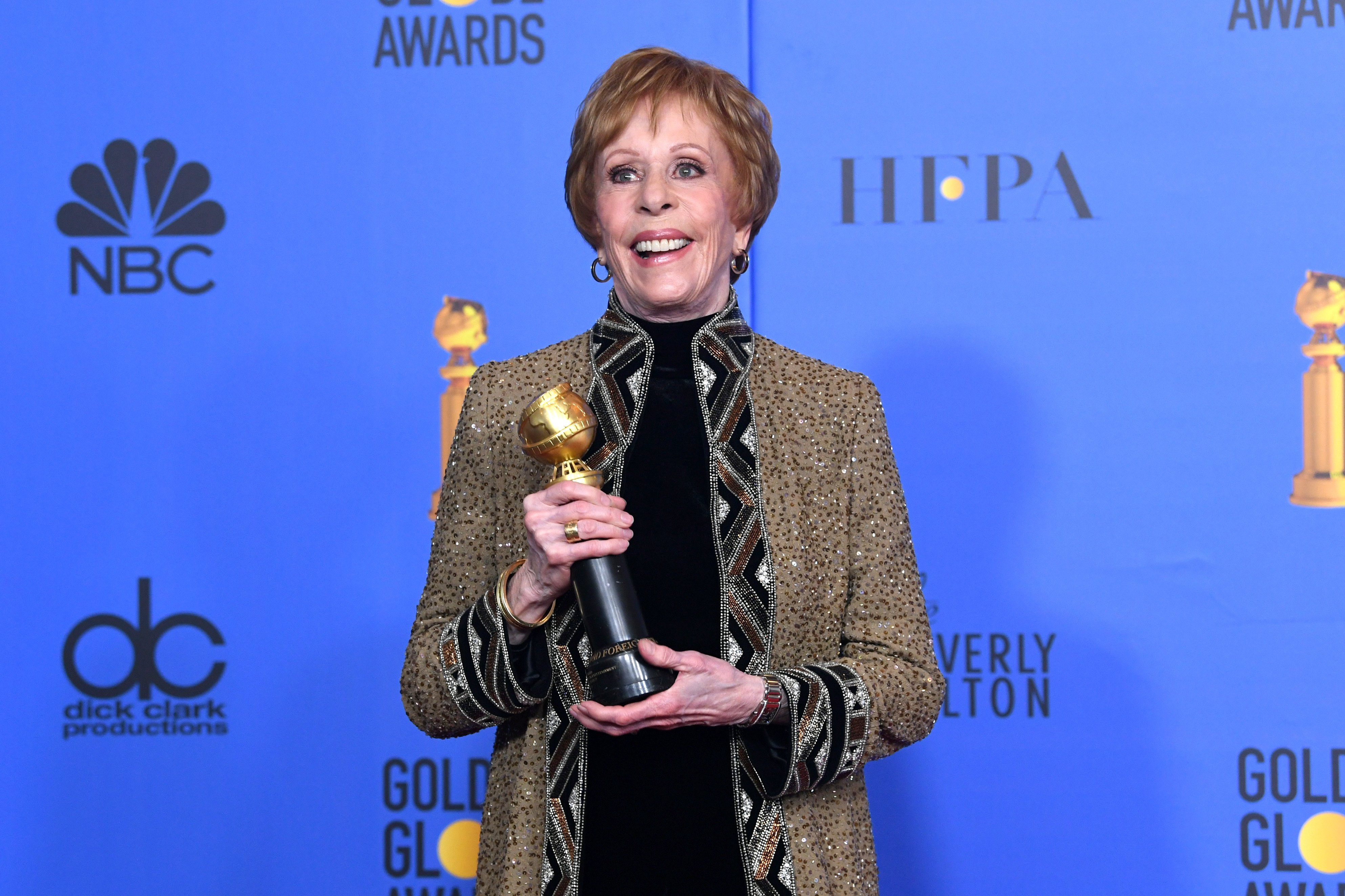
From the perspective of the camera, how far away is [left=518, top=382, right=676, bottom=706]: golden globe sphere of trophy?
1233 mm

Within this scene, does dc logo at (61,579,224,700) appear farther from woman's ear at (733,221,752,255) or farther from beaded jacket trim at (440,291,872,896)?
woman's ear at (733,221,752,255)

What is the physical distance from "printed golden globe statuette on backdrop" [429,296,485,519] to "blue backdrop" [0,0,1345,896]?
0.02m

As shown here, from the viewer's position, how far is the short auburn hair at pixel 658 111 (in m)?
1.51

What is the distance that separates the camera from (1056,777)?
94.6 inches

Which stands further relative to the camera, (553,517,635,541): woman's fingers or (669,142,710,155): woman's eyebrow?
(669,142,710,155): woman's eyebrow

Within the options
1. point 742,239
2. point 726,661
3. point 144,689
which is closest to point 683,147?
point 742,239

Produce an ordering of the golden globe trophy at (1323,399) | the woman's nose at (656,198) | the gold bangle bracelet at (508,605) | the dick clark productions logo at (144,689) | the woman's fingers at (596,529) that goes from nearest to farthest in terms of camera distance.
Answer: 1. the woman's fingers at (596,529)
2. the gold bangle bracelet at (508,605)
3. the woman's nose at (656,198)
4. the golden globe trophy at (1323,399)
5. the dick clark productions logo at (144,689)

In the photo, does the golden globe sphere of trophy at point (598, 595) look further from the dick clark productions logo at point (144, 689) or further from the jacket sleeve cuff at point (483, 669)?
the dick clark productions logo at point (144, 689)

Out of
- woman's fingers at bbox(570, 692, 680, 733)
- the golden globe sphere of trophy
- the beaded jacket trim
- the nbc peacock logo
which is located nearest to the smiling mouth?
the beaded jacket trim

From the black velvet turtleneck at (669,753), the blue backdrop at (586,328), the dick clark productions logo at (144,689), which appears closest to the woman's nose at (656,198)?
the black velvet turtleneck at (669,753)

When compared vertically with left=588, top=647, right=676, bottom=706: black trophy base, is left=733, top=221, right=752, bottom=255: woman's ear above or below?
above

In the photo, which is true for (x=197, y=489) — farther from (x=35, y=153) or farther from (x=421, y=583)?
(x=35, y=153)

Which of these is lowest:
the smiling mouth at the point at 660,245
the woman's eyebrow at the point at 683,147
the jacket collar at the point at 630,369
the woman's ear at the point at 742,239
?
the jacket collar at the point at 630,369

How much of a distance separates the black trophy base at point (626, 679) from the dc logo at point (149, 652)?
1.50 m
